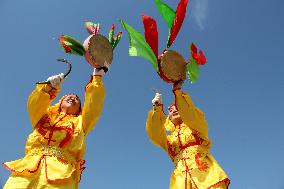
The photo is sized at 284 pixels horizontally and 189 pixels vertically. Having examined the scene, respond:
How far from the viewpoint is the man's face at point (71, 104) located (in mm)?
5742

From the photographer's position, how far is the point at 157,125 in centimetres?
585

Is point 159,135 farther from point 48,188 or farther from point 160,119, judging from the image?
point 48,188

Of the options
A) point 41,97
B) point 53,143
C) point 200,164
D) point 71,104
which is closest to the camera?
point 53,143

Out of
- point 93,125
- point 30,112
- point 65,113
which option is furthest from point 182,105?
point 30,112

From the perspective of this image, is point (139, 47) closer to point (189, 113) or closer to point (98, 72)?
A: point (98, 72)

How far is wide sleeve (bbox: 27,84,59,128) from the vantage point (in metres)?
5.24

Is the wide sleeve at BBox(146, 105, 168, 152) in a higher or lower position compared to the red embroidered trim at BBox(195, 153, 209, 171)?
higher

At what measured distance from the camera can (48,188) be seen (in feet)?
15.4

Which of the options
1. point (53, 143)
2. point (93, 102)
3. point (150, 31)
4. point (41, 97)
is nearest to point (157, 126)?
point (93, 102)

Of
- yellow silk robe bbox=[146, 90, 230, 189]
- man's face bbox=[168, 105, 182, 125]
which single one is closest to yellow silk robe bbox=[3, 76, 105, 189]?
yellow silk robe bbox=[146, 90, 230, 189]

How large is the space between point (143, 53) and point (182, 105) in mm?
854

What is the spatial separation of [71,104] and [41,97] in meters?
0.62

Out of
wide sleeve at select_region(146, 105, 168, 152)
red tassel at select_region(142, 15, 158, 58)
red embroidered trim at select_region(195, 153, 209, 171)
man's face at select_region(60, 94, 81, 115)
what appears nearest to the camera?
red embroidered trim at select_region(195, 153, 209, 171)

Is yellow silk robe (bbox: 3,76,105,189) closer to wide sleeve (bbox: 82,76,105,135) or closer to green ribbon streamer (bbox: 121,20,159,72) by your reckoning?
wide sleeve (bbox: 82,76,105,135)
